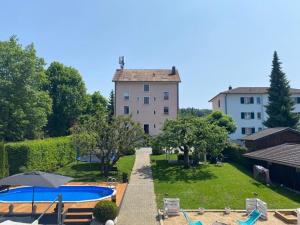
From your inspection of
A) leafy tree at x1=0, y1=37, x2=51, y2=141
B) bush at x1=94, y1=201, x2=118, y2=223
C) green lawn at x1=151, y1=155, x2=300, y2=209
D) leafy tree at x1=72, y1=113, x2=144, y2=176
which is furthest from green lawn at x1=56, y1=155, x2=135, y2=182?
bush at x1=94, y1=201, x2=118, y2=223

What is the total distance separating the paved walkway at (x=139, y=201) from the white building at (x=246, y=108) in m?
30.6

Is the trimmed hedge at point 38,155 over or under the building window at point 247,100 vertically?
under

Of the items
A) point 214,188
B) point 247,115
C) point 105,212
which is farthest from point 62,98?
point 105,212

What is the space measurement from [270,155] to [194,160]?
9078 millimetres

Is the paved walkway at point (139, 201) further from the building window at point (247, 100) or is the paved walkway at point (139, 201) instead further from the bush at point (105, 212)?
the building window at point (247, 100)

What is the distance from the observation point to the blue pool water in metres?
19.5

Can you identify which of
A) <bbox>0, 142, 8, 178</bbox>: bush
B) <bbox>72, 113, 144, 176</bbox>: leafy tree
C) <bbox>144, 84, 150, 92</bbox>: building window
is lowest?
<bbox>0, 142, 8, 178</bbox>: bush

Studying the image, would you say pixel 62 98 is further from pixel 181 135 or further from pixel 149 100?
pixel 181 135

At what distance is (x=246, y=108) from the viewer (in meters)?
54.7

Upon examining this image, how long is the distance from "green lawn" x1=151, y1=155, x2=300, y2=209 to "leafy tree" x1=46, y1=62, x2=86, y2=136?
27.5m

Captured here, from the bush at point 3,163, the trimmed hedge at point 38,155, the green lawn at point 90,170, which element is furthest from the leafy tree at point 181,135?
the bush at point 3,163

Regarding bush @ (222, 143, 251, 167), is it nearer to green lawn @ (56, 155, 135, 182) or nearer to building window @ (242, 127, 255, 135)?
green lawn @ (56, 155, 135, 182)

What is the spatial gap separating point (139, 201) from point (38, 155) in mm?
12435

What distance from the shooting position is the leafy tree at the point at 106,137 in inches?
1016
